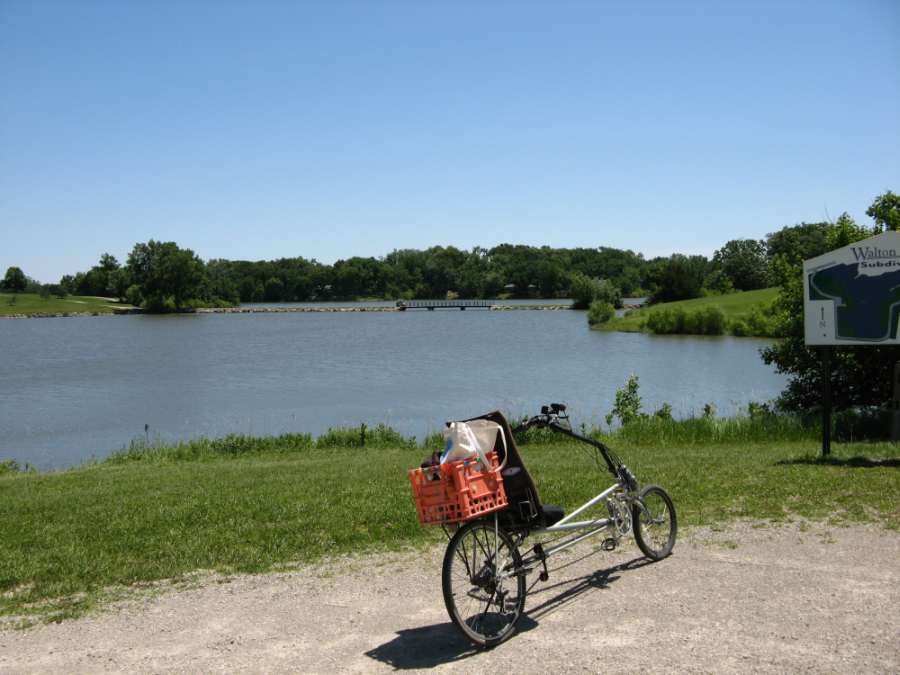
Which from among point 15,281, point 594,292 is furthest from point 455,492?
point 15,281

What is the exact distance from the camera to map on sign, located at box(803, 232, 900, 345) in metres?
12.1

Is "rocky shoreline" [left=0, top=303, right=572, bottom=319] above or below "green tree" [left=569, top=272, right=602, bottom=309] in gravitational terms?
below

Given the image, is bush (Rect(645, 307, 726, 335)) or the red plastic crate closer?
the red plastic crate

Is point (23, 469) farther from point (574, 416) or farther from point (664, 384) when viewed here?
point (664, 384)

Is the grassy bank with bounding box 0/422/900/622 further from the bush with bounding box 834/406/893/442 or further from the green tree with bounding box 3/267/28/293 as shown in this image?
the green tree with bounding box 3/267/28/293

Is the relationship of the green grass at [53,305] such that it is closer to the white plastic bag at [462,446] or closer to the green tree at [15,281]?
the green tree at [15,281]

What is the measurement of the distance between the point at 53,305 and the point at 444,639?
17600cm

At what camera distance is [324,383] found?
126 ft

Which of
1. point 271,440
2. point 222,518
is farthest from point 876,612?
point 271,440

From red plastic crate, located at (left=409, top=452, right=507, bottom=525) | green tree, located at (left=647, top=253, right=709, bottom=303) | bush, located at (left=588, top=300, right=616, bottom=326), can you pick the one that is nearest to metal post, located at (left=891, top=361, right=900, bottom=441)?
red plastic crate, located at (left=409, top=452, right=507, bottom=525)

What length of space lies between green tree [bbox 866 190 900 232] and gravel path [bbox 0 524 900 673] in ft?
50.4

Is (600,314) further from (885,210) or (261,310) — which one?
(261,310)

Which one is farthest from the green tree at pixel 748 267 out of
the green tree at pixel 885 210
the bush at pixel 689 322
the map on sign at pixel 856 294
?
the map on sign at pixel 856 294

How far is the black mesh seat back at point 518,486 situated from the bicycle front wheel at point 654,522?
1354 millimetres
